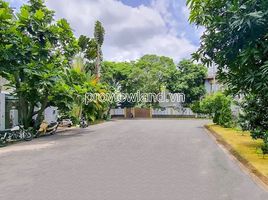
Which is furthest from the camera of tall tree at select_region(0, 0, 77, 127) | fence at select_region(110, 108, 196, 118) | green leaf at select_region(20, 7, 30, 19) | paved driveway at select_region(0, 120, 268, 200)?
fence at select_region(110, 108, 196, 118)

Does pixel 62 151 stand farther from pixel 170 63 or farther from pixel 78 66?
pixel 170 63

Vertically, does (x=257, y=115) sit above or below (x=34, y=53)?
below

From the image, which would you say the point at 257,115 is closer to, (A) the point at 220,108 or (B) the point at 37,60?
(B) the point at 37,60

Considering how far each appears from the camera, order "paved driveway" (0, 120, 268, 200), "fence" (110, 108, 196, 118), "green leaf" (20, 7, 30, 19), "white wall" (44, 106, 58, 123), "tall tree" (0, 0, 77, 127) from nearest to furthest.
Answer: "paved driveway" (0, 120, 268, 200) → "tall tree" (0, 0, 77, 127) → "green leaf" (20, 7, 30, 19) → "white wall" (44, 106, 58, 123) → "fence" (110, 108, 196, 118)

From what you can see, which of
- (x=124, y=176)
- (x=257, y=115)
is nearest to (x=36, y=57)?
(x=257, y=115)

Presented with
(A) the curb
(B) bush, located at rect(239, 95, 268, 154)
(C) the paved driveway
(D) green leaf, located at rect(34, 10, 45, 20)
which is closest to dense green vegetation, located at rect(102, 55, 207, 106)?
(D) green leaf, located at rect(34, 10, 45, 20)

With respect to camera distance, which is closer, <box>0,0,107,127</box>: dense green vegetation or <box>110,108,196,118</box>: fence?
<box>0,0,107,127</box>: dense green vegetation

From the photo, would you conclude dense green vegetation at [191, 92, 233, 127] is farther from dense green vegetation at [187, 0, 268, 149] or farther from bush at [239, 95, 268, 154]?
dense green vegetation at [187, 0, 268, 149]

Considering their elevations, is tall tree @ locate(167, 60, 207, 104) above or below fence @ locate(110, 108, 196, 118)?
above

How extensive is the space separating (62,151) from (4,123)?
12.2 meters

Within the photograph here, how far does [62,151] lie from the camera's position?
1452 cm

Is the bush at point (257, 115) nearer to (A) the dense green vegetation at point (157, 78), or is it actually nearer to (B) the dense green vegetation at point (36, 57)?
(B) the dense green vegetation at point (36, 57)

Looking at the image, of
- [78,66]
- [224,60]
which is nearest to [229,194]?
[224,60]

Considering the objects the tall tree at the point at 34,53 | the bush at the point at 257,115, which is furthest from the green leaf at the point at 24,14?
the bush at the point at 257,115
